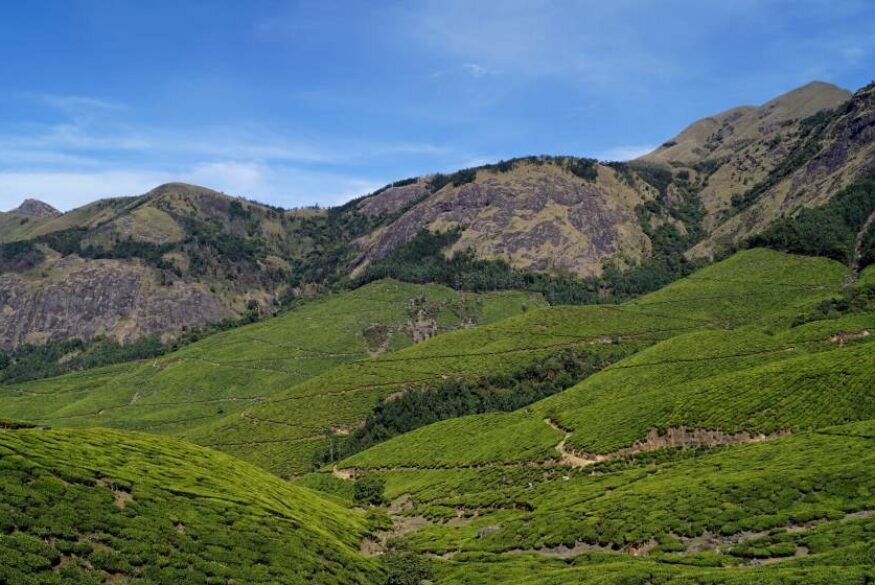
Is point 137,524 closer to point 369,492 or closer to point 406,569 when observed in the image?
point 406,569

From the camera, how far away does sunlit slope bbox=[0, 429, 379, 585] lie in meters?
42.3

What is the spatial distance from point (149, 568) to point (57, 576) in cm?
585

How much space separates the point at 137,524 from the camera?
1924 inches

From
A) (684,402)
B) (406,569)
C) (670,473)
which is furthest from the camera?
(684,402)

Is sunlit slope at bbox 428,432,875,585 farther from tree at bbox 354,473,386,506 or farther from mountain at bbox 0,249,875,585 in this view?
tree at bbox 354,473,386,506

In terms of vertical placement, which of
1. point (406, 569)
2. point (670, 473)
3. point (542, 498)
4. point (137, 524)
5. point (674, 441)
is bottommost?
point (542, 498)

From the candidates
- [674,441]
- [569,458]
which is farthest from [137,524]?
[674,441]

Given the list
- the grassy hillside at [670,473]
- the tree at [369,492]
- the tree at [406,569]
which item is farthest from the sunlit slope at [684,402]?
the tree at [406,569]

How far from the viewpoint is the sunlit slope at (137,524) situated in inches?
1667

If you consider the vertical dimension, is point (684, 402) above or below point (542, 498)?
above

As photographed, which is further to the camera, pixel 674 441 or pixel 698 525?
pixel 674 441

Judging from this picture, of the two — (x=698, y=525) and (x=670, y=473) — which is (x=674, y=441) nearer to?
(x=670, y=473)

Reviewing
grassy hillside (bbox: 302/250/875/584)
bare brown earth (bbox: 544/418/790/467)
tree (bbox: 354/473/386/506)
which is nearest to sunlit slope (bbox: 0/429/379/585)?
grassy hillside (bbox: 302/250/875/584)

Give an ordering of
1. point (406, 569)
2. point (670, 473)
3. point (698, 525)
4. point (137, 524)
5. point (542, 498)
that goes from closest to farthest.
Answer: point (137, 524), point (698, 525), point (406, 569), point (670, 473), point (542, 498)
